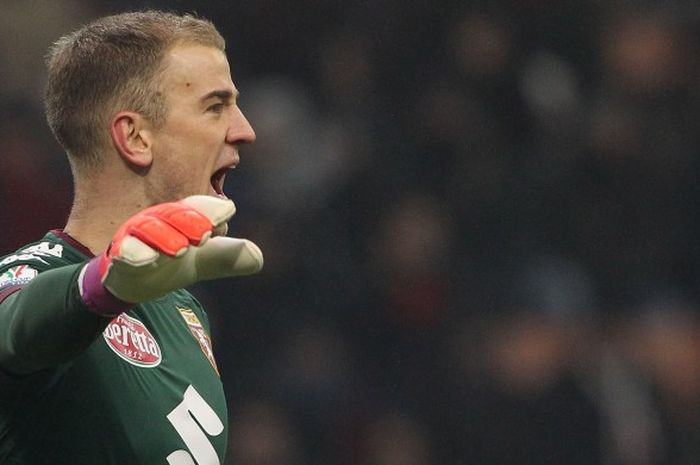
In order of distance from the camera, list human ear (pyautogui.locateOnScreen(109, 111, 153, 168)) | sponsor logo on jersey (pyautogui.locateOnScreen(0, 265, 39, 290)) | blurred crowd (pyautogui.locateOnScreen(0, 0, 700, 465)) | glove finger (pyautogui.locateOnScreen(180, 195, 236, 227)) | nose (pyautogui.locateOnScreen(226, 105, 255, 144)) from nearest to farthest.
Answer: glove finger (pyautogui.locateOnScreen(180, 195, 236, 227)), sponsor logo on jersey (pyautogui.locateOnScreen(0, 265, 39, 290)), human ear (pyautogui.locateOnScreen(109, 111, 153, 168)), nose (pyautogui.locateOnScreen(226, 105, 255, 144)), blurred crowd (pyautogui.locateOnScreen(0, 0, 700, 465))

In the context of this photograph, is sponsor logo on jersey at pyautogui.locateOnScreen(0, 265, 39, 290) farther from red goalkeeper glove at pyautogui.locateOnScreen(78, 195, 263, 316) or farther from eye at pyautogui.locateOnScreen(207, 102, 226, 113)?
eye at pyautogui.locateOnScreen(207, 102, 226, 113)

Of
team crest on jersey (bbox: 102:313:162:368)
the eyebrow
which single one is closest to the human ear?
the eyebrow

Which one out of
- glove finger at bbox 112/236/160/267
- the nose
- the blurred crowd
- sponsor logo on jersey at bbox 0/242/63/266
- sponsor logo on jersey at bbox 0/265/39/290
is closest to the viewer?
glove finger at bbox 112/236/160/267

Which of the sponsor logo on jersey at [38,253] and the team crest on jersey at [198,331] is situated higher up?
the sponsor logo on jersey at [38,253]

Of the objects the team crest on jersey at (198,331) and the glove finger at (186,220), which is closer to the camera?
the glove finger at (186,220)

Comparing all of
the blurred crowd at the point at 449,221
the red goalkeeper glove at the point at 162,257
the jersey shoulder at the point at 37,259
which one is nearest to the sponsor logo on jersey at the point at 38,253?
the jersey shoulder at the point at 37,259

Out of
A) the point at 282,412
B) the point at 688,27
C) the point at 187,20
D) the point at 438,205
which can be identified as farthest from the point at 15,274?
the point at 688,27

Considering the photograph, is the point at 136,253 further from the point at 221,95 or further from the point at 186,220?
the point at 221,95

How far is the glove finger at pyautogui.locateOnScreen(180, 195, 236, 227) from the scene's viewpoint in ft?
5.50

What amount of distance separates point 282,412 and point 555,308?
1089mm

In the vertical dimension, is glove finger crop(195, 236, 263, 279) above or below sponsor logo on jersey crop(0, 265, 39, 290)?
above

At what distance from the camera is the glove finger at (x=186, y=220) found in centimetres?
162

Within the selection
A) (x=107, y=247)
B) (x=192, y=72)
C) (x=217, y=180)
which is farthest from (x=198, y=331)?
(x=107, y=247)

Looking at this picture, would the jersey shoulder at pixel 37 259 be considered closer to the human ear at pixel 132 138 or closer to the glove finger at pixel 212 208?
the human ear at pixel 132 138
